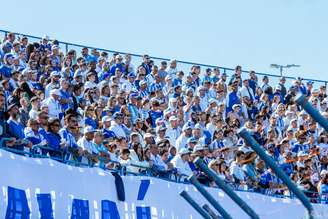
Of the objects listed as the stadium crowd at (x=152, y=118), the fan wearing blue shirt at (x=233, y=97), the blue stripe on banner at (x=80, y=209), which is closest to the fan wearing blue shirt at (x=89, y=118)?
the stadium crowd at (x=152, y=118)

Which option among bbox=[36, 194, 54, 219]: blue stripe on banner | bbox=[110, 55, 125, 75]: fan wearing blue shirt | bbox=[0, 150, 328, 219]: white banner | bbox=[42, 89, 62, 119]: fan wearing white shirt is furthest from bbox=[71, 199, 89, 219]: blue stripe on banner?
bbox=[110, 55, 125, 75]: fan wearing blue shirt

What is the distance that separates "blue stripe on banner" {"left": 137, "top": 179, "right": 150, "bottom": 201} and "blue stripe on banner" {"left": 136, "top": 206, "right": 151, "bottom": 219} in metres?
0.15

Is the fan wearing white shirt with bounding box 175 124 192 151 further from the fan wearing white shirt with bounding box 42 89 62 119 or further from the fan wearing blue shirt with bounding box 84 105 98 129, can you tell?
the fan wearing white shirt with bounding box 42 89 62 119

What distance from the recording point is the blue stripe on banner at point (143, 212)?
14.7 meters

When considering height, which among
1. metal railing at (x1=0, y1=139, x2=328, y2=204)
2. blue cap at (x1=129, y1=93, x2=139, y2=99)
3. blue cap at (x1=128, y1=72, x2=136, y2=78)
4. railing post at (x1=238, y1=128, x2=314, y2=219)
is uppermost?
blue cap at (x1=128, y1=72, x2=136, y2=78)

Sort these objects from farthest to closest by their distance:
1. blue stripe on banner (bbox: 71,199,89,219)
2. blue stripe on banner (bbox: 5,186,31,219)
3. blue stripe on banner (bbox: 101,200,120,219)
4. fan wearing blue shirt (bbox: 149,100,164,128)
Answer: fan wearing blue shirt (bbox: 149,100,164,128) → blue stripe on banner (bbox: 101,200,120,219) → blue stripe on banner (bbox: 71,199,89,219) → blue stripe on banner (bbox: 5,186,31,219)

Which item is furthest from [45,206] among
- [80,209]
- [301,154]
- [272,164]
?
[301,154]

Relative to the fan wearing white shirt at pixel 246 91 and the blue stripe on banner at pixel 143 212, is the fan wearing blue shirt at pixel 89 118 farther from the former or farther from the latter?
the fan wearing white shirt at pixel 246 91

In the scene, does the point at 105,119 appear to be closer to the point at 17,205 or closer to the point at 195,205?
the point at 17,205

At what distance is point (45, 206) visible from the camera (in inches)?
513

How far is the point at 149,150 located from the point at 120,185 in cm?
203

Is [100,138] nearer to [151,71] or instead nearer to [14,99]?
[14,99]

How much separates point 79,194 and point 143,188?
1.38 meters

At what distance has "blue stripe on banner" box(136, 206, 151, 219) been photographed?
1471 cm
